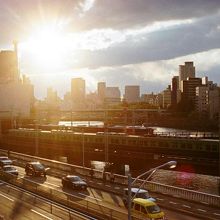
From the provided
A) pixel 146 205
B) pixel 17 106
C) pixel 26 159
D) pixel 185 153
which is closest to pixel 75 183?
pixel 146 205

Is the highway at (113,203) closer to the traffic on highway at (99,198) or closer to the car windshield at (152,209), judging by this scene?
the traffic on highway at (99,198)

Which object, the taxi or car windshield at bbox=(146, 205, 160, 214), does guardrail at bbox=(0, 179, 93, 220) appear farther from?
car windshield at bbox=(146, 205, 160, 214)

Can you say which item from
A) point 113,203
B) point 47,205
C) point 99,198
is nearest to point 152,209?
point 113,203

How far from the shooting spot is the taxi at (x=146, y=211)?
98.2 ft

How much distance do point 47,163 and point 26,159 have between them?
10.4 m

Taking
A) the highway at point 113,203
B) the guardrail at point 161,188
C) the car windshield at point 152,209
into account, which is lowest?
the highway at point 113,203

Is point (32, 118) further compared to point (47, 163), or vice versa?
point (32, 118)

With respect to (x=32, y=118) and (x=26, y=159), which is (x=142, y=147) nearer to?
(x=26, y=159)

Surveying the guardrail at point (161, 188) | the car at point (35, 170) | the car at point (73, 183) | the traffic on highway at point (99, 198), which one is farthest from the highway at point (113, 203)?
the car at point (35, 170)

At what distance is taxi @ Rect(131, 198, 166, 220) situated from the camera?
29.9 metres

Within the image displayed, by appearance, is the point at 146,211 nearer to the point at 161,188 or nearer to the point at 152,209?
the point at 152,209

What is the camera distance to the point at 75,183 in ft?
144

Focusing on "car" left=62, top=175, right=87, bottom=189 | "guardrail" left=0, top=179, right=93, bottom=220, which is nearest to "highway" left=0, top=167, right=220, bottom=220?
"guardrail" left=0, top=179, right=93, bottom=220

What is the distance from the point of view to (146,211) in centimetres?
3006
